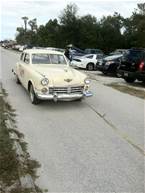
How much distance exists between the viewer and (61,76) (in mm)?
10102

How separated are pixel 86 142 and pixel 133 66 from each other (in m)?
10.4

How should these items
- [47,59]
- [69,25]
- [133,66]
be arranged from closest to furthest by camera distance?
[47,59] → [133,66] → [69,25]

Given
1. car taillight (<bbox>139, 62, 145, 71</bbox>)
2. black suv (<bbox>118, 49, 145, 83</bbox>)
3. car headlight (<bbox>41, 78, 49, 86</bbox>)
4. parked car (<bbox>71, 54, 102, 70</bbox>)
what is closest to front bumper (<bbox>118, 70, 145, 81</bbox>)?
black suv (<bbox>118, 49, 145, 83</bbox>)

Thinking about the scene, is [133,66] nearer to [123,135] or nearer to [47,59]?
[47,59]

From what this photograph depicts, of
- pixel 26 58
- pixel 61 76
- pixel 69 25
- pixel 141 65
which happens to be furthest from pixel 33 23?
pixel 61 76

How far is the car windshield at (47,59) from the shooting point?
38.7 ft

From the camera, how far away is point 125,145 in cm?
695

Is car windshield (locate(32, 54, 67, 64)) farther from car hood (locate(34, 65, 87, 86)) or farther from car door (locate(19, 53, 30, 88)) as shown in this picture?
car hood (locate(34, 65, 87, 86))

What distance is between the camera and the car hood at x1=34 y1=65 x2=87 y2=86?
9914 mm

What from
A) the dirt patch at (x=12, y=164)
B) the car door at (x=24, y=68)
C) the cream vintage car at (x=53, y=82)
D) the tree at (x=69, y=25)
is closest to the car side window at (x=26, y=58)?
the car door at (x=24, y=68)

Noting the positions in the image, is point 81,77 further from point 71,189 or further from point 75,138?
point 71,189

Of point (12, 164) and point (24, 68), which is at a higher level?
point (24, 68)

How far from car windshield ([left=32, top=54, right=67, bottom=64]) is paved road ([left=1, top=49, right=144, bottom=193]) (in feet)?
4.18

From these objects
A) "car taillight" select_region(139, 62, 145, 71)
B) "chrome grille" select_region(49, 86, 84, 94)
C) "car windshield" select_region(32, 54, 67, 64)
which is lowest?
"chrome grille" select_region(49, 86, 84, 94)
